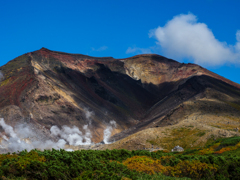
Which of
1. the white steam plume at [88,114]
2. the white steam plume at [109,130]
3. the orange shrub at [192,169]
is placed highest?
the white steam plume at [88,114]

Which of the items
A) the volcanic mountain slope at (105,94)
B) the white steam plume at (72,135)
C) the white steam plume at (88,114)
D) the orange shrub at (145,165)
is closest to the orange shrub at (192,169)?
the orange shrub at (145,165)

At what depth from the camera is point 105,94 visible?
12762cm

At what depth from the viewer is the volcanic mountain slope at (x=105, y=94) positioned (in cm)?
7938

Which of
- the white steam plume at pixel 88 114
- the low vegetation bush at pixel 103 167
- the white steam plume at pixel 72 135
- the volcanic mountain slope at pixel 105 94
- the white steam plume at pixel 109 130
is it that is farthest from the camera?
the white steam plume at pixel 88 114

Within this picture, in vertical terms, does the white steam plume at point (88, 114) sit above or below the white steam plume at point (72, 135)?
above

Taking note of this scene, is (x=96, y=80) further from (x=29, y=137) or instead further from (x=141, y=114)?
(x=29, y=137)

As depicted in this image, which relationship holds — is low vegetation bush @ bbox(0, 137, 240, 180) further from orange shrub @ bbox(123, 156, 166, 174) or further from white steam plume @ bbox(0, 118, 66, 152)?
white steam plume @ bbox(0, 118, 66, 152)

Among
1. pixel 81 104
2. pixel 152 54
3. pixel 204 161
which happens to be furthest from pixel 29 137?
pixel 152 54

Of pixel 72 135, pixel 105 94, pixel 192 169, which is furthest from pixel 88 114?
pixel 192 169

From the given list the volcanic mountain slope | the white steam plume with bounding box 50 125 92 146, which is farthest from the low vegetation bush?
the white steam plume with bounding box 50 125 92 146

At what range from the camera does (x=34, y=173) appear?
1756 centimetres

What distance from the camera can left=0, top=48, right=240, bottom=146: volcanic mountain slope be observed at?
7938 centimetres

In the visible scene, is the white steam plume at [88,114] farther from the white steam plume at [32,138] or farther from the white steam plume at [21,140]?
the white steam plume at [21,140]

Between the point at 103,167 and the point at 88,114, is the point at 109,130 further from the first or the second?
the point at 103,167
